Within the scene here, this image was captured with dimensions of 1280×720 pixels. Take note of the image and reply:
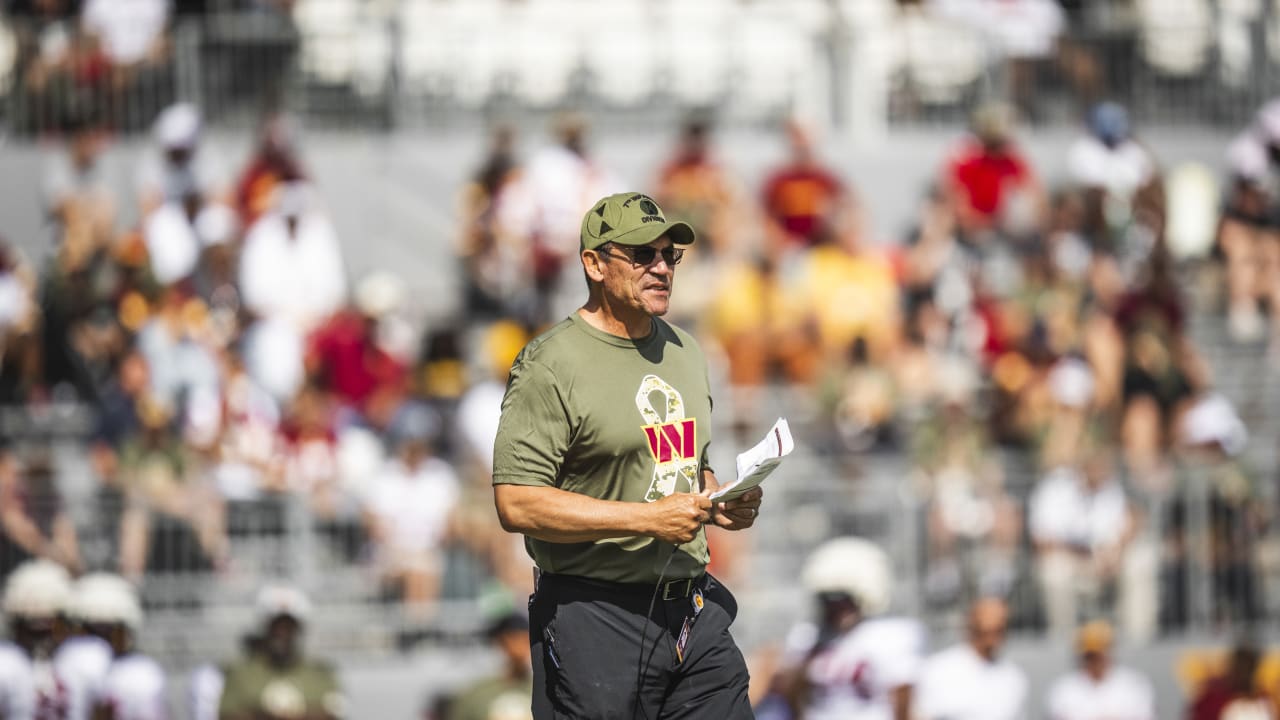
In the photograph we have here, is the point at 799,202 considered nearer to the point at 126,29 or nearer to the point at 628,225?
the point at 126,29

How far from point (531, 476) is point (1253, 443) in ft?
31.2

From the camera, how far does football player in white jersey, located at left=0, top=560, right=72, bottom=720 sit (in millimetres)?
11617

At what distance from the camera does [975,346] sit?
15203mm

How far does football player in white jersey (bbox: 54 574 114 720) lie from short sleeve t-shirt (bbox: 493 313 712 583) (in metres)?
5.97

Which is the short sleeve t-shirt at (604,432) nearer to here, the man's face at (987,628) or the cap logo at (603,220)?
the cap logo at (603,220)

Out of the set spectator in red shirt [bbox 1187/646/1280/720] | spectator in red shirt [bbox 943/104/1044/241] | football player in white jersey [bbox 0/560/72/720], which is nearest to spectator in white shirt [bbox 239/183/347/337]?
football player in white jersey [bbox 0/560/72/720]

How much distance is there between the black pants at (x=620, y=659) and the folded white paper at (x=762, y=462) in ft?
1.87

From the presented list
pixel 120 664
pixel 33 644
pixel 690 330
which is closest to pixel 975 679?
pixel 690 330

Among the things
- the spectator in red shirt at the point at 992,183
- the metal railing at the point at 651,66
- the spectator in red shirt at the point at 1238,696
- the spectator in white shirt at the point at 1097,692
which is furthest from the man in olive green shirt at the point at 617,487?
the metal railing at the point at 651,66

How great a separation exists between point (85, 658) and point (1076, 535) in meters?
6.31

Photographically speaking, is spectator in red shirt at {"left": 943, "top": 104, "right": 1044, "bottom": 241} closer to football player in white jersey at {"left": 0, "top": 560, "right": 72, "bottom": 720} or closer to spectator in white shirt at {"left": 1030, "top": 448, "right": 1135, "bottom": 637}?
spectator in white shirt at {"left": 1030, "top": 448, "right": 1135, "bottom": 637}

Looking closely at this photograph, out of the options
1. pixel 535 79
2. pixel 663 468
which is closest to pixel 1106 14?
pixel 535 79

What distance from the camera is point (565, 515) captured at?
5938 millimetres

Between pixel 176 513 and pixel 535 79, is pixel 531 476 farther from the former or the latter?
pixel 535 79
